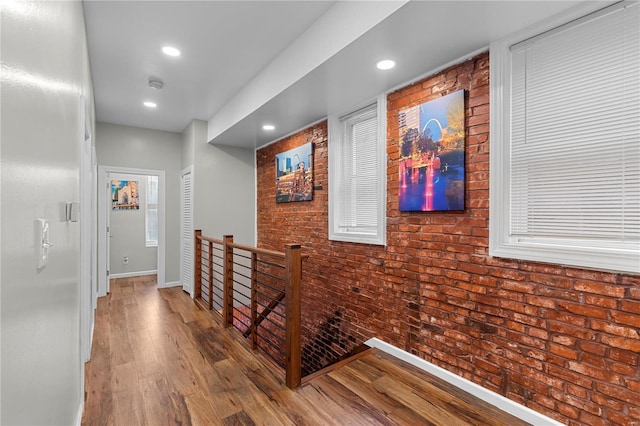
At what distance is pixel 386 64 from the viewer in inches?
94.0

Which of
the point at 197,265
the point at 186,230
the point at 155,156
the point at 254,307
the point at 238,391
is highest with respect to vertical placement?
the point at 155,156

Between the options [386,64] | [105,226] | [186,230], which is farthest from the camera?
A: [186,230]

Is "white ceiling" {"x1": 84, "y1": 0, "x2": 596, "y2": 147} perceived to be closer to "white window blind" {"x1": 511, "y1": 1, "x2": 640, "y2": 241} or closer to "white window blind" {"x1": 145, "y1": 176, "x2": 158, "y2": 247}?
"white window blind" {"x1": 511, "y1": 1, "x2": 640, "y2": 241}

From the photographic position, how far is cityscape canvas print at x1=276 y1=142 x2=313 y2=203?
158 inches

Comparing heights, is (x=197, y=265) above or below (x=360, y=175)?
below

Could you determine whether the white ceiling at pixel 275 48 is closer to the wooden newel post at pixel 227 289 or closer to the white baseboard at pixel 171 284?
the wooden newel post at pixel 227 289

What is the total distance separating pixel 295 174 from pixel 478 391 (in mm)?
3153

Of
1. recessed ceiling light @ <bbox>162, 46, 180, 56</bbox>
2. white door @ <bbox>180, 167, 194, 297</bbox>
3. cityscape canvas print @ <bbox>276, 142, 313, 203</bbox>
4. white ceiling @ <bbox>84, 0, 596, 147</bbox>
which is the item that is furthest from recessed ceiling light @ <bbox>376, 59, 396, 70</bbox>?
white door @ <bbox>180, 167, 194, 297</bbox>

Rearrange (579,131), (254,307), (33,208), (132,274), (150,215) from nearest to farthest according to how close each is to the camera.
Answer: (33,208)
(579,131)
(254,307)
(132,274)
(150,215)

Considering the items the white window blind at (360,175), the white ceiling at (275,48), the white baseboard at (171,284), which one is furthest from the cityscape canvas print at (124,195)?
the white window blind at (360,175)

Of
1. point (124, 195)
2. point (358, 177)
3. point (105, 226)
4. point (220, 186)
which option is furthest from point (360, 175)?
point (124, 195)

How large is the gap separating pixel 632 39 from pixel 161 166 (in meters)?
5.77

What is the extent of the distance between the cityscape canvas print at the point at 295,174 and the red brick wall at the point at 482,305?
1102 mm

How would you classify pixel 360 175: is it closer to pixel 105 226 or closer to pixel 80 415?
pixel 80 415
